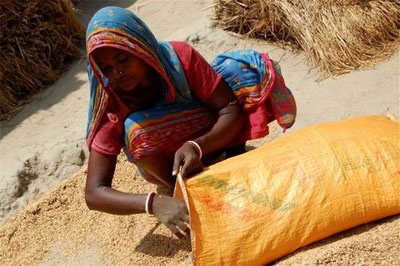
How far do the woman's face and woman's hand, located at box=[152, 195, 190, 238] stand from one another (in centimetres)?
52

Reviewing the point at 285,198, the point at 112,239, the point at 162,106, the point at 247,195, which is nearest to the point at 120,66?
the point at 162,106

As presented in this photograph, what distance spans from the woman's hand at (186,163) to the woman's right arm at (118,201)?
12 centimetres

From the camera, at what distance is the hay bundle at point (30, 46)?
4484 mm

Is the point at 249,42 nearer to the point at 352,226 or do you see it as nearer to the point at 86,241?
the point at 86,241

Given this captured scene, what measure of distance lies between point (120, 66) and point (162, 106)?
33cm

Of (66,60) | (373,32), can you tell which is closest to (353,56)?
(373,32)

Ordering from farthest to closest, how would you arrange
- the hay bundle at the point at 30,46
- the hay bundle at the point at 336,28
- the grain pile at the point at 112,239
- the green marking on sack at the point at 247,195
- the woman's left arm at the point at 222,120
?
the hay bundle at the point at 30,46
the hay bundle at the point at 336,28
the woman's left arm at the point at 222,120
the green marking on sack at the point at 247,195
the grain pile at the point at 112,239

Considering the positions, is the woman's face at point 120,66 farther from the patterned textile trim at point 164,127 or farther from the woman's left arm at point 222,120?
the woman's left arm at point 222,120

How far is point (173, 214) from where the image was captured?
6.48ft

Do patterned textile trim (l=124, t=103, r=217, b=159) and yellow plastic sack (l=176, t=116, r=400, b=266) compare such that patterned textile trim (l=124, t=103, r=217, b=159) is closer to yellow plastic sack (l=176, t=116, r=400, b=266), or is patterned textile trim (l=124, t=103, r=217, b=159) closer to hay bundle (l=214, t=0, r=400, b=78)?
yellow plastic sack (l=176, t=116, r=400, b=266)

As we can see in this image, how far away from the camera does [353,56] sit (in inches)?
148

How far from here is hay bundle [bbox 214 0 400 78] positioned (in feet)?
12.4

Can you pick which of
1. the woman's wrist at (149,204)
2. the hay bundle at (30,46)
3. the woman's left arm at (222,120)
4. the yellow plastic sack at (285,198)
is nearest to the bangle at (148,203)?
the woman's wrist at (149,204)

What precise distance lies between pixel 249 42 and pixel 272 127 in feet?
4.18
